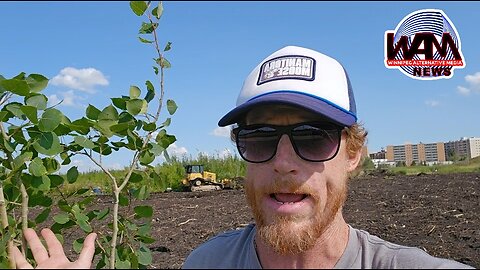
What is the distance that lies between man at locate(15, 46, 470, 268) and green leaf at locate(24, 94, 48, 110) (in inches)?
Answer: 20.6

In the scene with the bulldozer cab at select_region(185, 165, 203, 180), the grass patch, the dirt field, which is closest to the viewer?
the dirt field

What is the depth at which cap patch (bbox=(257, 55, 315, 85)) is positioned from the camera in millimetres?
1420

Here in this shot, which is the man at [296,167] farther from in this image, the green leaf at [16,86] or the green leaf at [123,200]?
the green leaf at [16,86]

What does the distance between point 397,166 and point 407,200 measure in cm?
1160

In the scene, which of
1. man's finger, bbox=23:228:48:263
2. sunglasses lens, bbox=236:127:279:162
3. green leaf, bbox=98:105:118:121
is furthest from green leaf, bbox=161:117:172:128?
man's finger, bbox=23:228:48:263

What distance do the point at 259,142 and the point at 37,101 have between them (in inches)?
25.3

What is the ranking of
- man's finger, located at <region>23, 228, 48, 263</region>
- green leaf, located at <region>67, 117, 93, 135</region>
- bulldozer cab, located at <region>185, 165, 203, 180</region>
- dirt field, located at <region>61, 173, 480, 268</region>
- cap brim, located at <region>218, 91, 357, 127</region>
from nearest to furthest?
man's finger, located at <region>23, 228, 48, 263</region> < cap brim, located at <region>218, 91, 357, 127</region> < green leaf, located at <region>67, 117, 93, 135</region> < dirt field, located at <region>61, 173, 480, 268</region> < bulldozer cab, located at <region>185, 165, 203, 180</region>

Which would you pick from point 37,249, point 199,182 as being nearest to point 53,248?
point 37,249

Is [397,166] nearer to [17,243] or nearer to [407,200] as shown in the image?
[407,200]

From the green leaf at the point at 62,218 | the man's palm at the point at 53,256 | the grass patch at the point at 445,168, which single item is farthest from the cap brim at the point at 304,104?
the grass patch at the point at 445,168

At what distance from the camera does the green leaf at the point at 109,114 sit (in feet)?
5.14

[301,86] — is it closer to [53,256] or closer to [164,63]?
[164,63]

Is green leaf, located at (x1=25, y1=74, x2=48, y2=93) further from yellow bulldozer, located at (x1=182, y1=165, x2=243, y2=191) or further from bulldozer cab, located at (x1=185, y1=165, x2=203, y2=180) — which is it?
bulldozer cab, located at (x1=185, y1=165, x2=203, y2=180)

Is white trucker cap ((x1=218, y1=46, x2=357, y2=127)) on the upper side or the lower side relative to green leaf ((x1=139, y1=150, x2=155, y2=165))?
upper
